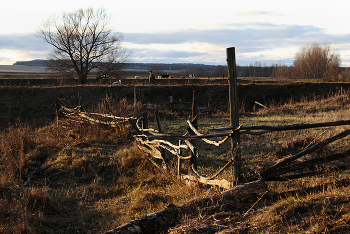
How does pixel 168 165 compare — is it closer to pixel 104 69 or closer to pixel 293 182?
pixel 293 182

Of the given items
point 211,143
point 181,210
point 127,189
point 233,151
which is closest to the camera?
→ point 181,210

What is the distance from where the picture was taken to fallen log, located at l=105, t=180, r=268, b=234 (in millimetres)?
2899

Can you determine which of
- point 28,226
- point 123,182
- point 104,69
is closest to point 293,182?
point 123,182

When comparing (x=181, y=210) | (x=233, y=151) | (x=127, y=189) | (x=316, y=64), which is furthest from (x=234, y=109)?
(x=316, y=64)

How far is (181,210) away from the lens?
317cm

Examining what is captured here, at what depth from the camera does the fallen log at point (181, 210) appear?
2899 millimetres

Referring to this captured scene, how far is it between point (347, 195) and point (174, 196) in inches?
94.2

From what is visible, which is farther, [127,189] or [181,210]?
[127,189]

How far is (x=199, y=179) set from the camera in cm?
429

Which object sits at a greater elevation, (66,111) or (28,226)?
(66,111)

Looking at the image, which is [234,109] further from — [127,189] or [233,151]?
[127,189]

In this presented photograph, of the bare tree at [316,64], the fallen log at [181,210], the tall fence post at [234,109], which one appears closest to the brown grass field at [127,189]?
the fallen log at [181,210]

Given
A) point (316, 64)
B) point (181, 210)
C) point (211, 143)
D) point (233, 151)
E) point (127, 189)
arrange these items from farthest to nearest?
1. point (316, 64)
2. point (127, 189)
3. point (211, 143)
4. point (233, 151)
5. point (181, 210)

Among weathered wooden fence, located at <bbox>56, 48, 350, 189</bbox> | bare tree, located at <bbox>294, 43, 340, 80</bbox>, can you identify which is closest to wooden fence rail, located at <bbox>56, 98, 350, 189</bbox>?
weathered wooden fence, located at <bbox>56, 48, 350, 189</bbox>
